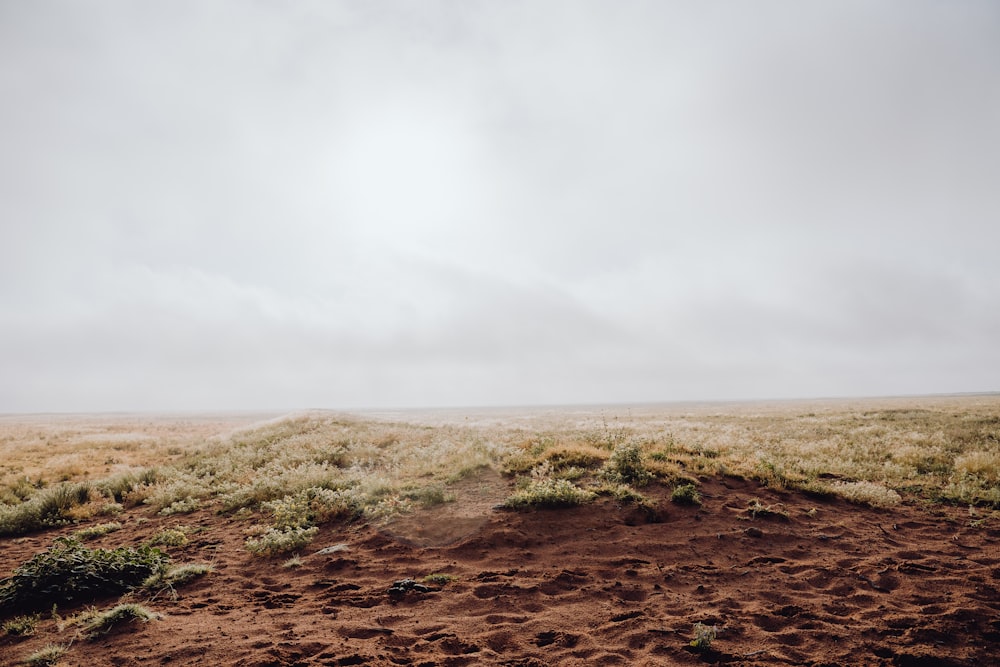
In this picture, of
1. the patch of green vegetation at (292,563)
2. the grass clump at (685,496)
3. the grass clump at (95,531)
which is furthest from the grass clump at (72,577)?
the grass clump at (685,496)

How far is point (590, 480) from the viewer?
1303 cm

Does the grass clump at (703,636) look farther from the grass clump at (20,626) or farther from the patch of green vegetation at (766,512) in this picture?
the grass clump at (20,626)

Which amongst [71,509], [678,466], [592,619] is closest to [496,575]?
[592,619]

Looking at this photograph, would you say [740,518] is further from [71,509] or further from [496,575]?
[71,509]

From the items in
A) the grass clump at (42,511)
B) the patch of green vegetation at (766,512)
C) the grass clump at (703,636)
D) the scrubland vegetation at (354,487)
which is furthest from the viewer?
the grass clump at (42,511)

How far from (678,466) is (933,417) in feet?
92.5

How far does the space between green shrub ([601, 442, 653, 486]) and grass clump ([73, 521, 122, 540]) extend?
13895mm

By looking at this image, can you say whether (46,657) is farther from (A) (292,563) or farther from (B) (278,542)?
(B) (278,542)

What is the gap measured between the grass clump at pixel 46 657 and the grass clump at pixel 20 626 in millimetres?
1091

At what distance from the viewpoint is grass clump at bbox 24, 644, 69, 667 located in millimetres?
6211

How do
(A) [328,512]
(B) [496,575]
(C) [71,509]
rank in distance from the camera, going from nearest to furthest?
(B) [496,575], (A) [328,512], (C) [71,509]

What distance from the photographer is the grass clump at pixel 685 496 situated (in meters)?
11.6

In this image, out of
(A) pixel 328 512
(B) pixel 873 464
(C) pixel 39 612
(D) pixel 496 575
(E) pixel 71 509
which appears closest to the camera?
(C) pixel 39 612

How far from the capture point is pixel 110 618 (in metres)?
7.13
